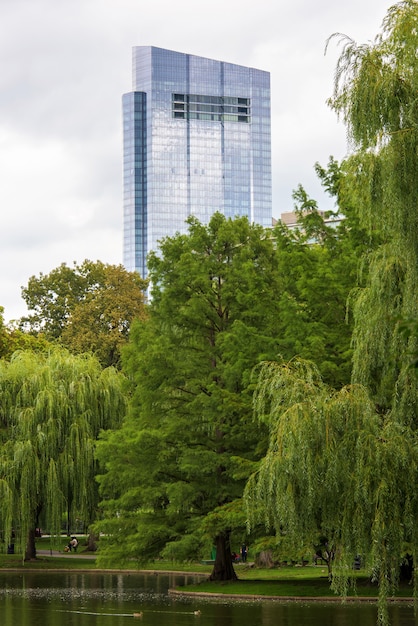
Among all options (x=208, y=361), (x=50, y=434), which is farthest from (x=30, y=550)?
(x=208, y=361)

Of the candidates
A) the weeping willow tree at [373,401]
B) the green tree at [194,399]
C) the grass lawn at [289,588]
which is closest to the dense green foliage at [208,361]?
the green tree at [194,399]

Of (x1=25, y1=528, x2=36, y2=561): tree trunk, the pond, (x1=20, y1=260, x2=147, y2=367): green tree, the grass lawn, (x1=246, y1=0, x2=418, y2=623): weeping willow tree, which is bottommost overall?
the pond

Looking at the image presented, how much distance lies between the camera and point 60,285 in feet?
301

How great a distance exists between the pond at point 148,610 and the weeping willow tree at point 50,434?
387 cm

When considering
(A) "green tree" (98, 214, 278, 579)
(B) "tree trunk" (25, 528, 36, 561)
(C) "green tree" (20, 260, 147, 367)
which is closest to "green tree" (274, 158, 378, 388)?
(A) "green tree" (98, 214, 278, 579)

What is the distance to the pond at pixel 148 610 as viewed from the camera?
93.0 ft

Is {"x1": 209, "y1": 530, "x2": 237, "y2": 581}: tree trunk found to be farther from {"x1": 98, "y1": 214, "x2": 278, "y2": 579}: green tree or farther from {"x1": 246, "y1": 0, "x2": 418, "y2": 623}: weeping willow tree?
{"x1": 246, "y1": 0, "x2": 418, "y2": 623}: weeping willow tree

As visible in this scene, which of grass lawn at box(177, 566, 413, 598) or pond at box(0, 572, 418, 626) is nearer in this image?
pond at box(0, 572, 418, 626)

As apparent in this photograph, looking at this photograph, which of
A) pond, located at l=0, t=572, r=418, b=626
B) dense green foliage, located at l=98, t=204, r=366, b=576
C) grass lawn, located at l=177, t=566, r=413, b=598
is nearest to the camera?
pond, located at l=0, t=572, r=418, b=626

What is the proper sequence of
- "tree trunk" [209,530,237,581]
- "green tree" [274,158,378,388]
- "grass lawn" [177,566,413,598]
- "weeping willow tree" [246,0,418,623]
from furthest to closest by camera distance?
"tree trunk" [209,530,237,581], "grass lawn" [177,566,413,598], "green tree" [274,158,378,388], "weeping willow tree" [246,0,418,623]

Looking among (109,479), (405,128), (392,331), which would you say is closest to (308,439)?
(392,331)

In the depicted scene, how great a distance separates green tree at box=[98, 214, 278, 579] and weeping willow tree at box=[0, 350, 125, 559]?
18.3 ft

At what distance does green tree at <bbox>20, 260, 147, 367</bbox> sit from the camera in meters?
81.7

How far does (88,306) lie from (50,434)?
3775 centimetres
